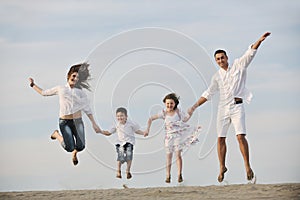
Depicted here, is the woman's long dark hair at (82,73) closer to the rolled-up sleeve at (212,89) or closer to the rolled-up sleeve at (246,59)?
the rolled-up sleeve at (212,89)

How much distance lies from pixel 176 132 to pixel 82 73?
86.5 inches

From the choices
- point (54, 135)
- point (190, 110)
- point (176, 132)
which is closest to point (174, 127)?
point (176, 132)

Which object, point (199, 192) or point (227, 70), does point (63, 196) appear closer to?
point (199, 192)

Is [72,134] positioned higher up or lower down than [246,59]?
lower down

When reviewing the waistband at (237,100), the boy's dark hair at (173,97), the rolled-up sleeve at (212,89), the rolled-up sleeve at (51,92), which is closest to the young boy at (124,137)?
the boy's dark hair at (173,97)

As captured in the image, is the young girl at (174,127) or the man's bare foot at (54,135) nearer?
the young girl at (174,127)

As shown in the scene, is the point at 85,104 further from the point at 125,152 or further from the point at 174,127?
the point at 174,127

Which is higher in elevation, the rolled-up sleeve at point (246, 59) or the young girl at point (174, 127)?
the rolled-up sleeve at point (246, 59)

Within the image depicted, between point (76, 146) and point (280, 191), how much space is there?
13.2 ft

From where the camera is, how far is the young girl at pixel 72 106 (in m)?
11.1

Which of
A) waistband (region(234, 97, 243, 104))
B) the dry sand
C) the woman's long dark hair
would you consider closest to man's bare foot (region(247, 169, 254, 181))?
the dry sand

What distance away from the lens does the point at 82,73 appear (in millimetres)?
11242

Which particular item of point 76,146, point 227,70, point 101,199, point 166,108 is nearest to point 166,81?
point 166,108

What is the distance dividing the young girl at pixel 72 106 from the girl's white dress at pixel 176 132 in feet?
5.21
